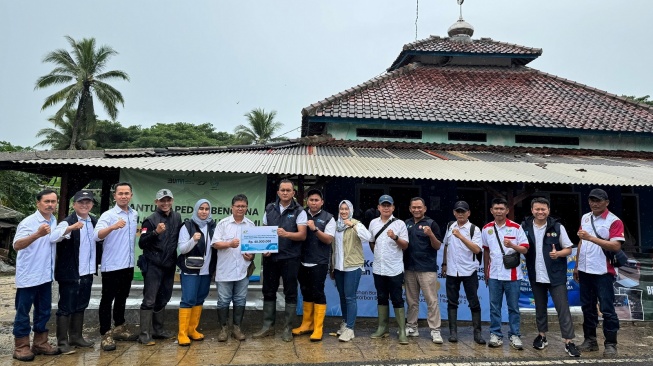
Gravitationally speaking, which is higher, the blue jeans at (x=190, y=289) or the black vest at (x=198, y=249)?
the black vest at (x=198, y=249)

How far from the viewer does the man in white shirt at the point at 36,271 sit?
4172 mm

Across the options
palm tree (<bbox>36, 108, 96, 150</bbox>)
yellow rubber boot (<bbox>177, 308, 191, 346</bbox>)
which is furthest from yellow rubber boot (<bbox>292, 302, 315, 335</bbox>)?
palm tree (<bbox>36, 108, 96, 150</bbox>)

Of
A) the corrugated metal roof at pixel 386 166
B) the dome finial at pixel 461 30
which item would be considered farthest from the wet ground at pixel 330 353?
the dome finial at pixel 461 30

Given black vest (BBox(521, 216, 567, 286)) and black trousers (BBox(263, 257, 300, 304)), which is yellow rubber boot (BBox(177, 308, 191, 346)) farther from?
black vest (BBox(521, 216, 567, 286))

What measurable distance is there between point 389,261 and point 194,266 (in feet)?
7.78

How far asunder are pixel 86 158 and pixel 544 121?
1048 centimetres

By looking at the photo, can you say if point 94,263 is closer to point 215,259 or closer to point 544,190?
point 215,259

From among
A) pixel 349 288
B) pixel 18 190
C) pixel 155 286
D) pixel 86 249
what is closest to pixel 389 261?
pixel 349 288

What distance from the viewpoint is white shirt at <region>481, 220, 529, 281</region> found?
187 inches

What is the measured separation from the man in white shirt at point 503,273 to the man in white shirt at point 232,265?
2978mm

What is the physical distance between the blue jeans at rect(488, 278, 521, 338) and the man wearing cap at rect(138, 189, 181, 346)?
154 inches

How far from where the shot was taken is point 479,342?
16.3ft

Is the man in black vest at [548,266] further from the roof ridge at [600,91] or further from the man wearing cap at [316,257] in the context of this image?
the roof ridge at [600,91]

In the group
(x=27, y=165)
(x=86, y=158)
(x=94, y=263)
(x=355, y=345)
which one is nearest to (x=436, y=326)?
(x=355, y=345)
